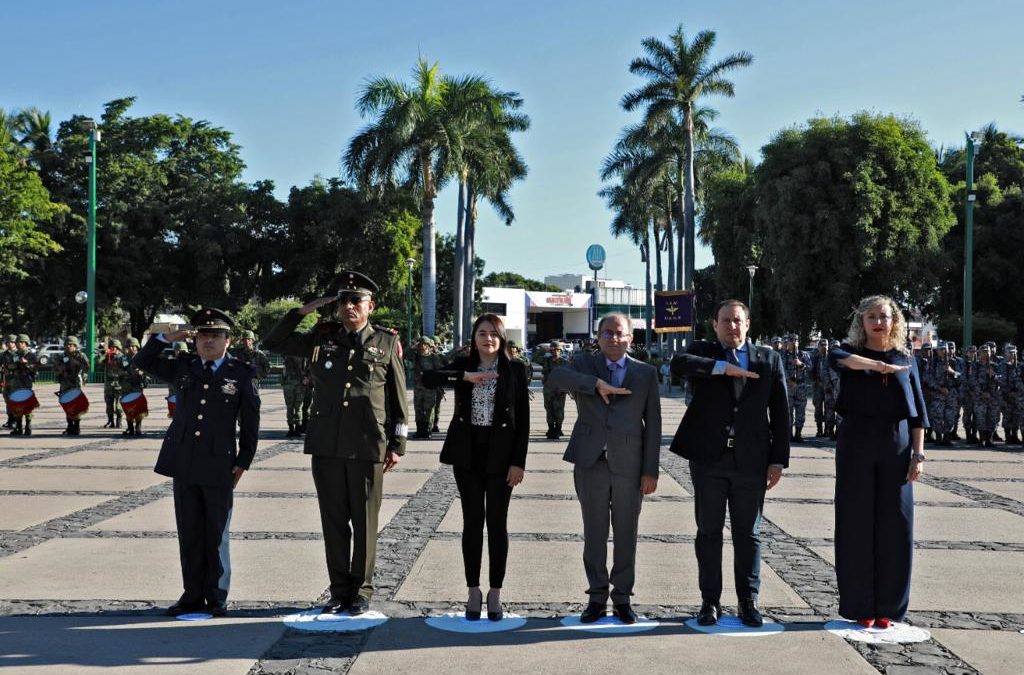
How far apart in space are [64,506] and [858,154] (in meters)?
34.9

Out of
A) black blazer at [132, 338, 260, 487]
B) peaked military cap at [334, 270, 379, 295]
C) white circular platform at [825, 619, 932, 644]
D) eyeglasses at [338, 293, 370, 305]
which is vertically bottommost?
white circular platform at [825, 619, 932, 644]

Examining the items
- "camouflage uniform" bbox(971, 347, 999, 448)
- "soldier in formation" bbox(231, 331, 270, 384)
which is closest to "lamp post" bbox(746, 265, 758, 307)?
"camouflage uniform" bbox(971, 347, 999, 448)

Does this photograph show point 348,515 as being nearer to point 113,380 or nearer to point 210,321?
point 210,321

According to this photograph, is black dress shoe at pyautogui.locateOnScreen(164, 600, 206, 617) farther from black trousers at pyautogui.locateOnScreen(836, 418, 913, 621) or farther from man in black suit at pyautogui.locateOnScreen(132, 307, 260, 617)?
black trousers at pyautogui.locateOnScreen(836, 418, 913, 621)

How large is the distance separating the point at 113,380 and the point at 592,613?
13.8m

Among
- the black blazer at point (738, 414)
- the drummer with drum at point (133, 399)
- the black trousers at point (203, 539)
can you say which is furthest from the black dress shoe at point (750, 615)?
the drummer with drum at point (133, 399)

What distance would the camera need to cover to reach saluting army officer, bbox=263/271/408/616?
534cm

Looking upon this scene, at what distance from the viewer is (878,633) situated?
504cm

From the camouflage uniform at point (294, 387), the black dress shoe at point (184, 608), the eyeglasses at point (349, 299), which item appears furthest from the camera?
the camouflage uniform at point (294, 387)

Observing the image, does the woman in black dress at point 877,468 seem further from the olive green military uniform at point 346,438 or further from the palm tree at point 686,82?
the palm tree at point 686,82

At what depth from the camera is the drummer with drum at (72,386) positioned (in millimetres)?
15719

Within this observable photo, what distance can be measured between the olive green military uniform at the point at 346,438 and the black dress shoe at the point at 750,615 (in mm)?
2041

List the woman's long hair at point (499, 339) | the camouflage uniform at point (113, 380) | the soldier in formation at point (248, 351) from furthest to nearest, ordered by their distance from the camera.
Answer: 1. the camouflage uniform at point (113, 380)
2. the soldier in formation at point (248, 351)
3. the woman's long hair at point (499, 339)

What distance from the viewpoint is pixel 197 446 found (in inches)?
215
